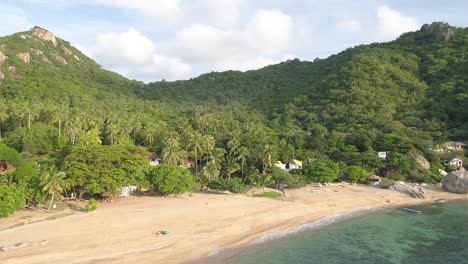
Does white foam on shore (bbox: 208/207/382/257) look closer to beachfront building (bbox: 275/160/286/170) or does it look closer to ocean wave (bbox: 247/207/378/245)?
ocean wave (bbox: 247/207/378/245)

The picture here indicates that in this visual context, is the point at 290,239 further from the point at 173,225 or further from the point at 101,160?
the point at 101,160

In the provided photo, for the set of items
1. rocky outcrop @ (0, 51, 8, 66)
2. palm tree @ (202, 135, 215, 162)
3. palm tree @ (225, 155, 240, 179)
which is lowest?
palm tree @ (225, 155, 240, 179)

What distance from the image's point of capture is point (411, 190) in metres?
65.5

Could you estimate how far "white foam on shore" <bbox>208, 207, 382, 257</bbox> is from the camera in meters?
37.6

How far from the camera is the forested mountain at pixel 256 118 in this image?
2581 inches

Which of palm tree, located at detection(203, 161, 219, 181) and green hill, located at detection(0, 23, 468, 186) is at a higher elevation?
green hill, located at detection(0, 23, 468, 186)

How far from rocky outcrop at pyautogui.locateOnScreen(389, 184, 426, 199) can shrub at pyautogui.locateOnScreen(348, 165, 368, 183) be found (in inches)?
219

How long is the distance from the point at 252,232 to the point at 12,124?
68.7 m

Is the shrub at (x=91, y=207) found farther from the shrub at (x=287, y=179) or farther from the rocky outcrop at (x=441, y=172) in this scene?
the rocky outcrop at (x=441, y=172)

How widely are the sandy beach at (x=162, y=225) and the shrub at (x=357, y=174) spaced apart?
9.82 meters

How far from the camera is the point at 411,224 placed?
4762cm

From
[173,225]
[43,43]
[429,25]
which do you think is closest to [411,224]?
[173,225]

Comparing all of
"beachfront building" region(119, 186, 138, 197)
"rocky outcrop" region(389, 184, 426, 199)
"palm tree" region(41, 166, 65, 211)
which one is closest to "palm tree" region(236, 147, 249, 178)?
"beachfront building" region(119, 186, 138, 197)

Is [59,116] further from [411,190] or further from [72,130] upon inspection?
[411,190]
